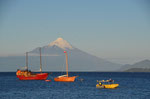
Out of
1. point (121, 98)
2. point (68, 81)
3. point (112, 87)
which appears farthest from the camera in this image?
point (68, 81)

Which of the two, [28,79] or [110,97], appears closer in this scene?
[110,97]

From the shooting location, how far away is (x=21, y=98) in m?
76.4

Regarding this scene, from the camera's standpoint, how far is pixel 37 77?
15688cm

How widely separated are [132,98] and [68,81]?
6655cm

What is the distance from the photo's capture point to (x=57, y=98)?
76375 millimetres

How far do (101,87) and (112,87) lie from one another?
10.9 ft

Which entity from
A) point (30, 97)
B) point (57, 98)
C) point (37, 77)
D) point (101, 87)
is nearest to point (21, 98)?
point (30, 97)

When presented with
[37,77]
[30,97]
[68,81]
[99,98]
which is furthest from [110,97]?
[37,77]

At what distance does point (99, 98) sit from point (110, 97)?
9.66 feet

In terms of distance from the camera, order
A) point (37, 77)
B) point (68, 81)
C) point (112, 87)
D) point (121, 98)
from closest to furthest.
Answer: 1. point (121, 98)
2. point (112, 87)
3. point (68, 81)
4. point (37, 77)

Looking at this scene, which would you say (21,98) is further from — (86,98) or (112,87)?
(112,87)

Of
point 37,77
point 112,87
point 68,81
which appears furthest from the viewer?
point 37,77

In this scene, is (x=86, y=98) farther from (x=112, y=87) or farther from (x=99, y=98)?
(x=112, y=87)

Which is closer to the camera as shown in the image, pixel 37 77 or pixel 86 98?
pixel 86 98
